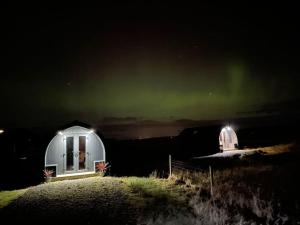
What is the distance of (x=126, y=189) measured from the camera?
39.3 ft

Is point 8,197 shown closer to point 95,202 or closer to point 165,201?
point 95,202

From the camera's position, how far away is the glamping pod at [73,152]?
54.2 feet

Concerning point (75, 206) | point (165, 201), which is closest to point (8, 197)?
point (75, 206)

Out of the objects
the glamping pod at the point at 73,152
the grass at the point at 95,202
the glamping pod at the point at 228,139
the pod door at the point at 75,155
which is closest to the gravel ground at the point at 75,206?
the grass at the point at 95,202

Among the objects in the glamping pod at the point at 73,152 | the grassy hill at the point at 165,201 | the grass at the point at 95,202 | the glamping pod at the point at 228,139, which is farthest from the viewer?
the glamping pod at the point at 228,139

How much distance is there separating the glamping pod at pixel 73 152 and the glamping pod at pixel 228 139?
1718cm

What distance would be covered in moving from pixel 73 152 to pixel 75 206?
7706mm

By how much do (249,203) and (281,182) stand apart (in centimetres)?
428

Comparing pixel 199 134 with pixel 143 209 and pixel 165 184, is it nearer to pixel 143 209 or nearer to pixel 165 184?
pixel 165 184

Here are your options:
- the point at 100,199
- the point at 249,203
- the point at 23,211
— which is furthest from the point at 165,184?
the point at 23,211

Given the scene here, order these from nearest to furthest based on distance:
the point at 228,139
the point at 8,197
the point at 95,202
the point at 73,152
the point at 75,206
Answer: the point at 75,206 → the point at 95,202 → the point at 8,197 → the point at 73,152 → the point at 228,139

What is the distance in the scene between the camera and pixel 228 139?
30484 mm

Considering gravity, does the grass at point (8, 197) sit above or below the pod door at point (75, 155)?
below

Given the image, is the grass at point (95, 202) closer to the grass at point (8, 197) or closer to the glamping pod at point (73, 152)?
the grass at point (8, 197)
